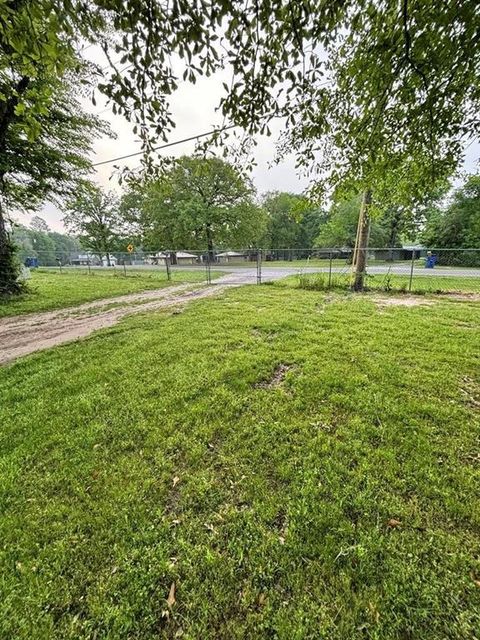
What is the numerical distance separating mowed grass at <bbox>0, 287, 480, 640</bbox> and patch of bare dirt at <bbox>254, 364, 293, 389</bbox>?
0.03 m

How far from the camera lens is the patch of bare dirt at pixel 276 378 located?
3.43 meters

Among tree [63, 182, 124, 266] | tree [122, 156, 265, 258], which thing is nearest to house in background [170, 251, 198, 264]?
tree [122, 156, 265, 258]

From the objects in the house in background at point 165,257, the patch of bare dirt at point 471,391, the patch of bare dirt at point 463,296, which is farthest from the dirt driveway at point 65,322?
the patch of bare dirt at point 463,296

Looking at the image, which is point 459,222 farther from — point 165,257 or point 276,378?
point 276,378

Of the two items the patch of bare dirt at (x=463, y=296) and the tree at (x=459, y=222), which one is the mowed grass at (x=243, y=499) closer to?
the patch of bare dirt at (x=463, y=296)

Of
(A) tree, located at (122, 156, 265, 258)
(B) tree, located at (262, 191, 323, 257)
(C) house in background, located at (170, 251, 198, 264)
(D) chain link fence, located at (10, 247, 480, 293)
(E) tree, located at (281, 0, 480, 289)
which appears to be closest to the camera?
(E) tree, located at (281, 0, 480, 289)

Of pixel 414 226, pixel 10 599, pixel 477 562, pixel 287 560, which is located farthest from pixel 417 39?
pixel 414 226

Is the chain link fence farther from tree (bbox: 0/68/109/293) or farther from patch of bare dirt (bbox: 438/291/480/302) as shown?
tree (bbox: 0/68/109/293)

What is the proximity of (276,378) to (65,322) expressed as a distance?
6043 mm

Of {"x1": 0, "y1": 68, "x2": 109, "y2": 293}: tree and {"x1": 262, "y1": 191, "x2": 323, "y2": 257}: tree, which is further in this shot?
{"x1": 262, "y1": 191, "x2": 323, "y2": 257}: tree

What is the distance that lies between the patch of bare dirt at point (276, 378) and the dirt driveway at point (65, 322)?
14.2ft

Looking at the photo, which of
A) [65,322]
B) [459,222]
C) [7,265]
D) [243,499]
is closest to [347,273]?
[65,322]

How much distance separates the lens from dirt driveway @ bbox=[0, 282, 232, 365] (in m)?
5.42

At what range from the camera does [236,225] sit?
1158 inches
